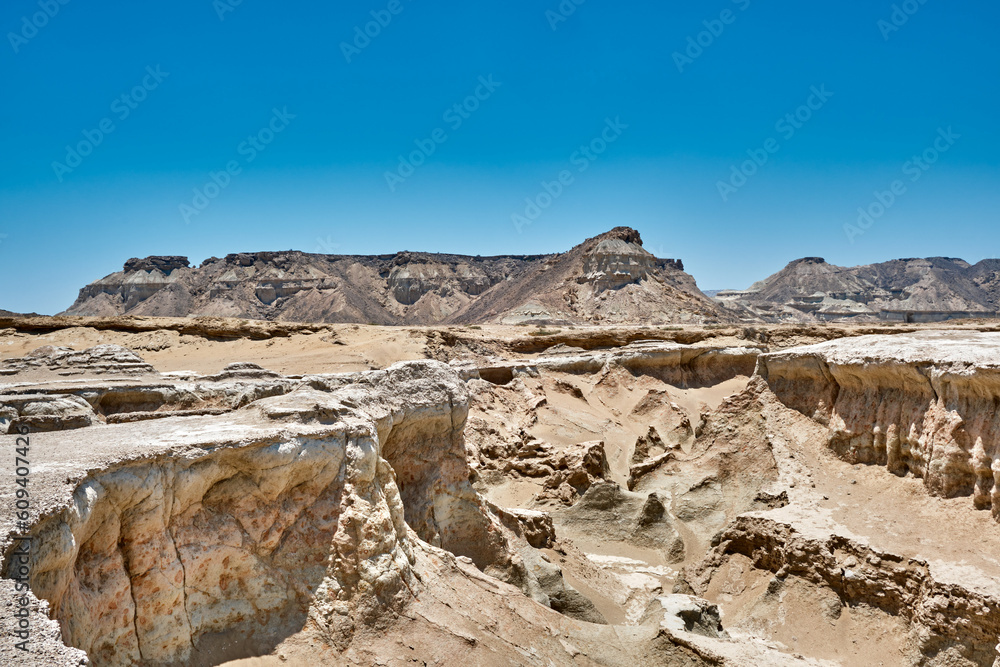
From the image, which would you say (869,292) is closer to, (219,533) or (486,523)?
(486,523)

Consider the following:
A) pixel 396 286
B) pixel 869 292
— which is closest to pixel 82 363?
pixel 396 286

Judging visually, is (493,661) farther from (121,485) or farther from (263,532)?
(121,485)

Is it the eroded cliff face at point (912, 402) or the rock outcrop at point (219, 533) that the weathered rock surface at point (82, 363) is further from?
the eroded cliff face at point (912, 402)

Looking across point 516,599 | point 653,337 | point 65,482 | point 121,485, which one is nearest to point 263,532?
point 121,485

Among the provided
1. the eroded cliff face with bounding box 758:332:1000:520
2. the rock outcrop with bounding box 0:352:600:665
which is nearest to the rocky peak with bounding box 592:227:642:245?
the eroded cliff face with bounding box 758:332:1000:520

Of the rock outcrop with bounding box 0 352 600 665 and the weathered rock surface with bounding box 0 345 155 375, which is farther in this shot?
the weathered rock surface with bounding box 0 345 155 375

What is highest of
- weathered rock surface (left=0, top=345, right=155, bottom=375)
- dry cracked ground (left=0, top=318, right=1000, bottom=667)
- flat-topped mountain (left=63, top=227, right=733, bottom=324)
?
flat-topped mountain (left=63, top=227, right=733, bottom=324)

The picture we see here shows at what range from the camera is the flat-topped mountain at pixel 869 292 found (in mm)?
94312

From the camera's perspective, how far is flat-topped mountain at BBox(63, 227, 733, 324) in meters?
60.0

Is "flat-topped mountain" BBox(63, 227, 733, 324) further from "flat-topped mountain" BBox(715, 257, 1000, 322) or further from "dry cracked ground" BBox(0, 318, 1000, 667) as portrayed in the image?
"dry cracked ground" BBox(0, 318, 1000, 667)

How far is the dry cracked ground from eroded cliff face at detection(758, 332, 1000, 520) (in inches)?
1.6

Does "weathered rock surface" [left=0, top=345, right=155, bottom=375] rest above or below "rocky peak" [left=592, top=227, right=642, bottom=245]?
below

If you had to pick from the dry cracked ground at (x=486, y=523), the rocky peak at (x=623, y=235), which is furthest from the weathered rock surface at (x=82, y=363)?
the rocky peak at (x=623, y=235)

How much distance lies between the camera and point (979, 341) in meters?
11.0
